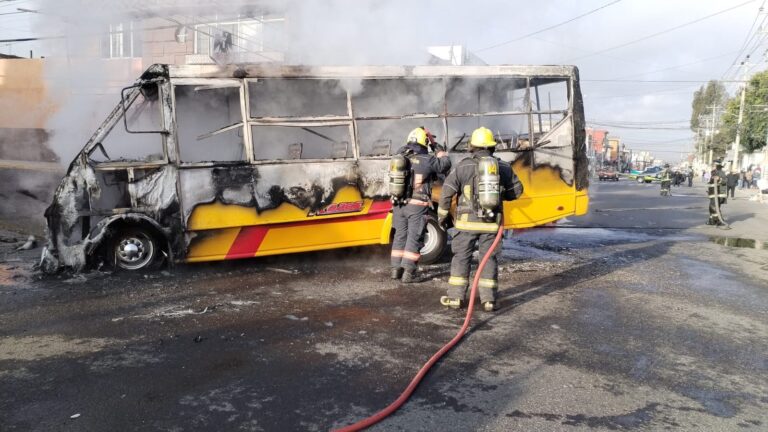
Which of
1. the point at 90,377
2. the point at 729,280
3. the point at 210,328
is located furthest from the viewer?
the point at 729,280

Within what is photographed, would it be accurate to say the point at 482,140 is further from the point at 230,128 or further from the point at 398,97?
the point at 230,128

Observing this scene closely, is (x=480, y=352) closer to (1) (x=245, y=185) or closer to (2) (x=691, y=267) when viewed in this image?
(1) (x=245, y=185)

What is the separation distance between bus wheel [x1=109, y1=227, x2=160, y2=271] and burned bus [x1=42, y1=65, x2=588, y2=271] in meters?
0.01

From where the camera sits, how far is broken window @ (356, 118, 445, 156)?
772cm

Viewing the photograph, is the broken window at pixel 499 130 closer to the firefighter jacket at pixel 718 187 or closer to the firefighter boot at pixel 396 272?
the firefighter boot at pixel 396 272

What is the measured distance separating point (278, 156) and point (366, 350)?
4.10m

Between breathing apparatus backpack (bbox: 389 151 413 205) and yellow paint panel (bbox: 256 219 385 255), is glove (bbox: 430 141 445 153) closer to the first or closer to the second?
breathing apparatus backpack (bbox: 389 151 413 205)

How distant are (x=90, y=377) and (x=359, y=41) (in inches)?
236

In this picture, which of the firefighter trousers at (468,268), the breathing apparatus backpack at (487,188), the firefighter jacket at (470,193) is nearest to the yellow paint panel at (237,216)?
the firefighter jacket at (470,193)

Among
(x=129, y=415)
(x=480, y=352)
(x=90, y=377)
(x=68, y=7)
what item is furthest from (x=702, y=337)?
(x=68, y=7)

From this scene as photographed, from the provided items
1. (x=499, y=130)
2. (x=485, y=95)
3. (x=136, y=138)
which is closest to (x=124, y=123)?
(x=136, y=138)

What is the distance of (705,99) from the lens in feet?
265

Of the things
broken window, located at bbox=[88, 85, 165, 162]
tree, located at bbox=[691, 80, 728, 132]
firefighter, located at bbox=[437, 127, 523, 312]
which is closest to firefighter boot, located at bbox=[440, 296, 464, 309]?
firefighter, located at bbox=[437, 127, 523, 312]

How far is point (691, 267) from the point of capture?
7539mm
